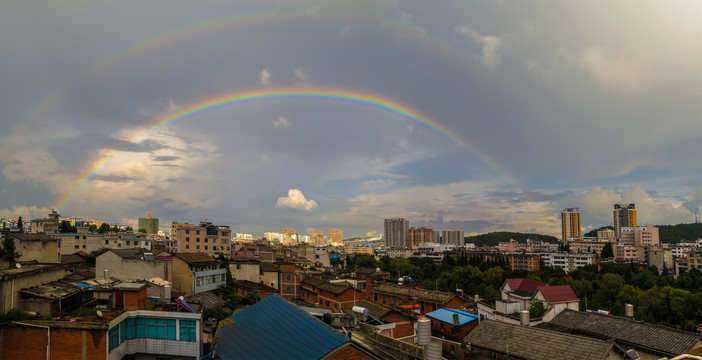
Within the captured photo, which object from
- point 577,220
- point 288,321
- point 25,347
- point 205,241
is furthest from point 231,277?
point 577,220

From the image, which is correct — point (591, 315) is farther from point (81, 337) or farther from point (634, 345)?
point (81, 337)

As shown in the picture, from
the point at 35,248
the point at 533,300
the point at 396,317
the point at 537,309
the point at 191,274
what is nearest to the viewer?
the point at 396,317

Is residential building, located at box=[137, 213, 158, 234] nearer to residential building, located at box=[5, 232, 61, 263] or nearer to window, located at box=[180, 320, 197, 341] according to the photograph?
residential building, located at box=[5, 232, 61, 263]

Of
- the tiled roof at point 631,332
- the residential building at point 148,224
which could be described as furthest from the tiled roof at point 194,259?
the residential building at point 148,224

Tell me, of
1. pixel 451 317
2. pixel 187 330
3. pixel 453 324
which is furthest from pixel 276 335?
pixel 451 317

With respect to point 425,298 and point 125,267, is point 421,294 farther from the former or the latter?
point 125,267
